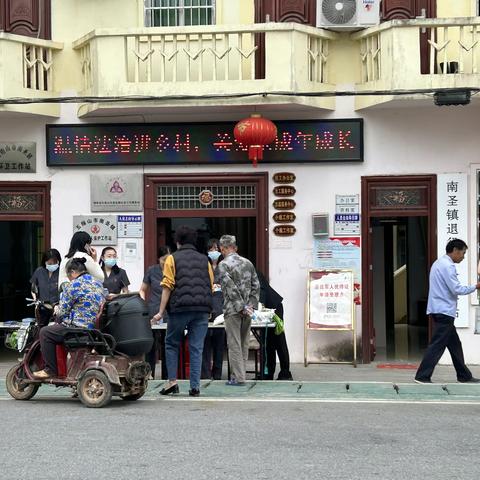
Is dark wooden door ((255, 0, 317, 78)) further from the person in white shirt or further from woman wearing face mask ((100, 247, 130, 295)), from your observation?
the person in white shirt

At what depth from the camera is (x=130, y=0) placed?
52.1 ft

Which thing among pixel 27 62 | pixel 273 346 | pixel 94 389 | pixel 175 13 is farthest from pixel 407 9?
pixel 94 389

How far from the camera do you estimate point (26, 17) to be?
52.3 ft

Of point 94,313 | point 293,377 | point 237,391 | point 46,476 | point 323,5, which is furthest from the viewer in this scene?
point 323,5

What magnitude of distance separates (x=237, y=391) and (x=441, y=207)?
5274mm

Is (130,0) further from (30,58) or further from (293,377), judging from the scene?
(293,377)

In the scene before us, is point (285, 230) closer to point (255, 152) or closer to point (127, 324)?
point (255, 152)

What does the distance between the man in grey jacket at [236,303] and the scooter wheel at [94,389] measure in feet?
6.87

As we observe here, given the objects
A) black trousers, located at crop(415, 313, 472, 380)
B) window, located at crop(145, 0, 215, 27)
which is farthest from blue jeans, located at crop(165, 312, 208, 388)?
window, located at crop(145, 0, 215, 27)

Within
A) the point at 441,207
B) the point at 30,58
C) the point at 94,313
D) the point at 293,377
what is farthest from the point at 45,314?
the point at 441,207

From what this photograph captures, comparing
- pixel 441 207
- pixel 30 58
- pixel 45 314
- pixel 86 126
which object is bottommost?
pixel 45 314

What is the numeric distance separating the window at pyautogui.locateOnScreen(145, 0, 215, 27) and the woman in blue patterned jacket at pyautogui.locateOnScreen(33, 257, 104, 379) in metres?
6.37

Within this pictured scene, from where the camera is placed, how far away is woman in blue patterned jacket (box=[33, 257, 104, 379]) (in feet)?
34.9

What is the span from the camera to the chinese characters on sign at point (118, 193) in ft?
52.0
